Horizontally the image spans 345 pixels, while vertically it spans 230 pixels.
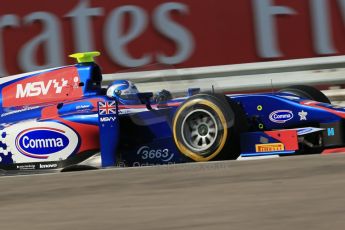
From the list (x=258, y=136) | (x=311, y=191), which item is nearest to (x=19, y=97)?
(x=258, y=136)

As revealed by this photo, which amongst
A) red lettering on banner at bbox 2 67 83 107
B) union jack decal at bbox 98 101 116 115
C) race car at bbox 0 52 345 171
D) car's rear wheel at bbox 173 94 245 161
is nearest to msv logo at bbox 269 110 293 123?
race car at bbox 0 52 345 171

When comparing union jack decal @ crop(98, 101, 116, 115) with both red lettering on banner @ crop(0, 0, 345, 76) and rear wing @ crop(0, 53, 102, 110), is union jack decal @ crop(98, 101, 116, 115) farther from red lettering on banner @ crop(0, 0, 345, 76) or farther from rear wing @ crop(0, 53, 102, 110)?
red lettering on banner @ crop(0, 0, 345, 76)

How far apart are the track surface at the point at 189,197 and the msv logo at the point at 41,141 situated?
5.30 ft

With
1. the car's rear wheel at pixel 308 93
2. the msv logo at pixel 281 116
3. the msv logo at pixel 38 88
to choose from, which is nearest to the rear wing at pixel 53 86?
the msv logo at pixel 38 88

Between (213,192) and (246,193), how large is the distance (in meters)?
0.21

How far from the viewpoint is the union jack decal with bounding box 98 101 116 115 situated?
6465mm

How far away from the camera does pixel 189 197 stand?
394 cm

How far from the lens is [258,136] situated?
6293mm

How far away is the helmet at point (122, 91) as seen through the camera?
6.80 metres

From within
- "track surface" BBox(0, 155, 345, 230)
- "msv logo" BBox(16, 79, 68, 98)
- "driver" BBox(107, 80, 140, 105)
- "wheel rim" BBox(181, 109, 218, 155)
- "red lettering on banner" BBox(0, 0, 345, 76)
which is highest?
"red lettering on banner" BBox(0, 0, 345, 76)

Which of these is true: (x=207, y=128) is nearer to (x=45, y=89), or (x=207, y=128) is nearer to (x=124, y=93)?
(x=124, y=93)

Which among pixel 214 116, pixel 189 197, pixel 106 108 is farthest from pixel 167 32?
pixel 189 197

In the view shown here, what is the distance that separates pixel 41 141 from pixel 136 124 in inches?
38.0

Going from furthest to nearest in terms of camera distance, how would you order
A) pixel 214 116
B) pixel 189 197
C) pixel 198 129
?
pixel 198 129, pixel 214 116, pixel 189 197
